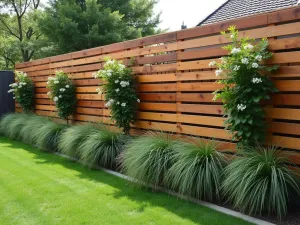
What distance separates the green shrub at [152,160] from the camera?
372 centimetres

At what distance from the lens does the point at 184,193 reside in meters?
3.43

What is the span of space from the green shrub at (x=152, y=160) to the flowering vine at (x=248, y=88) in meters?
0.85

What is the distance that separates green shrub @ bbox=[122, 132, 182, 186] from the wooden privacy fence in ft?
1.70

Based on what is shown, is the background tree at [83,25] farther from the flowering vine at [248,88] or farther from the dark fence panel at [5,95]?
the flowering vine at [248,88]

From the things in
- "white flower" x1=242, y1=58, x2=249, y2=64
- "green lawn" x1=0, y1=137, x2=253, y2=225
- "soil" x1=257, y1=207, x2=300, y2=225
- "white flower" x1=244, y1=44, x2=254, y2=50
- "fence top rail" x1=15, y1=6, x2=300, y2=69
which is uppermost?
"fence top rail" x1=15, y1=6, x2=300, y2=69

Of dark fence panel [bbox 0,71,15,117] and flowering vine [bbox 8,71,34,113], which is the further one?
dark fence panel [bbox 0,71,15,117]

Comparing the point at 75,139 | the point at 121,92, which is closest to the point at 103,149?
the point at 75,139

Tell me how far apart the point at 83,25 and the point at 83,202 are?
40.4 feet

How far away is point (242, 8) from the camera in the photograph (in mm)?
8344

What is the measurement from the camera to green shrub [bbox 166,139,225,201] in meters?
3.27

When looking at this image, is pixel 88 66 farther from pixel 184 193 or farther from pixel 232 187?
pixel 232 187

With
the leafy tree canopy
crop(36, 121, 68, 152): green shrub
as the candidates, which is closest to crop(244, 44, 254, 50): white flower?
crop(36, 121, 68, 152): green shrub

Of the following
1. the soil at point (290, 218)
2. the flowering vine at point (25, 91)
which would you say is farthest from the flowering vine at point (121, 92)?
the flowering vine at point (25, 91)

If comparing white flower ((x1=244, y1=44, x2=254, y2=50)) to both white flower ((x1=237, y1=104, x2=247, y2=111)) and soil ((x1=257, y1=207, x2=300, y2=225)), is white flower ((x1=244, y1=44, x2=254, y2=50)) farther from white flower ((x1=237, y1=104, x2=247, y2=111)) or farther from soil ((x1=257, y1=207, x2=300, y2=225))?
soil ((x1=257, y1=207, x2=300, y2=225))
